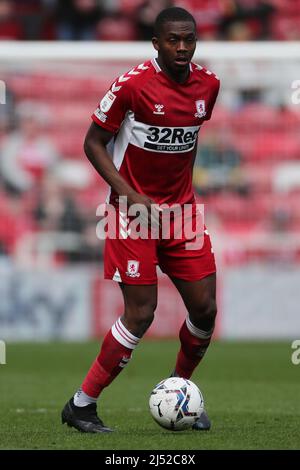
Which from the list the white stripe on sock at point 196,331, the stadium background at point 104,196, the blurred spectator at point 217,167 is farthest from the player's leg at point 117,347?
the blurred spectator at point 217,167

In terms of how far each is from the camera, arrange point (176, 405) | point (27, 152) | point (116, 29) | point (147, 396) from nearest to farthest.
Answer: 1. point (176, 405)
2. point (147, 396)
3. point (27, 152)
4. point (116, 29)

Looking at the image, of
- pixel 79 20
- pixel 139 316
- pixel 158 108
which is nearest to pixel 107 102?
pixel 158 108

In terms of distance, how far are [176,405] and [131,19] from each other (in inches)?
482

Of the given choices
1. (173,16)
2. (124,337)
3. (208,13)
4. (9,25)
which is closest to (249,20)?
(208,13)

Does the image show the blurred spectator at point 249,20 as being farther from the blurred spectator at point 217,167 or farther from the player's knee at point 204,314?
the player's knee at point 204,314

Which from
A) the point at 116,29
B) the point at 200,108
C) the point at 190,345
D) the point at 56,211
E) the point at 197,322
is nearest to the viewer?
the point at 200,108

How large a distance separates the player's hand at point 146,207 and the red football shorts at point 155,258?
0.14 meters

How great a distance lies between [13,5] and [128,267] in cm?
1223

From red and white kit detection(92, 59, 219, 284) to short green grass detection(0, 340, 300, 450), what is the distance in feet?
3.12

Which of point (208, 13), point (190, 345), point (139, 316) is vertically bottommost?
point (190, 345)

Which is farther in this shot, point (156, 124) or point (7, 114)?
point (7, 114)

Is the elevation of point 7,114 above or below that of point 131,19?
below

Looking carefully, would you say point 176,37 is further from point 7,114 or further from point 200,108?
point 7,114

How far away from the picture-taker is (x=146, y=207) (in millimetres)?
6281
